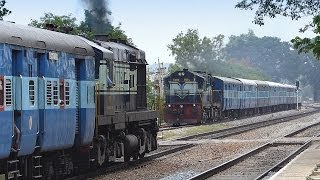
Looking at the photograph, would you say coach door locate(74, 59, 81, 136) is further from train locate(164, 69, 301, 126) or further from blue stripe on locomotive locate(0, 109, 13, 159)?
train locate(164, 69, 301, 126)

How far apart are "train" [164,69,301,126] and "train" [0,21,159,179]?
26.2m

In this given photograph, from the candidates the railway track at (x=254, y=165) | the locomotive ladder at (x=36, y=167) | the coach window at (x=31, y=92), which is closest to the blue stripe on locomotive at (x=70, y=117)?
the locomotive ladder at (x=36, y=167)

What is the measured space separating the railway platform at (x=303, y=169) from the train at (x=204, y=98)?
25.6 meters

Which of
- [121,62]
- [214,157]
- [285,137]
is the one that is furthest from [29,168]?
[285,137]

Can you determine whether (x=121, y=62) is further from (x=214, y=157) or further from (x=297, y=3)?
(x=297, y=3)

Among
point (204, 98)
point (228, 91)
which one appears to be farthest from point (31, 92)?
point (228, 91)

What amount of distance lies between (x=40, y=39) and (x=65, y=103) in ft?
5.81

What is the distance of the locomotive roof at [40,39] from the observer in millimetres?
13821

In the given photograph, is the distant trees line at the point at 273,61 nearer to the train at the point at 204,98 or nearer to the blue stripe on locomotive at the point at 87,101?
the train at the point at 204,98

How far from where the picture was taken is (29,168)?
15.1 metres

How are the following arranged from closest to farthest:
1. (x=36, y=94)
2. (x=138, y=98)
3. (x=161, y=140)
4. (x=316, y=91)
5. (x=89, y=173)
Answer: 1. (x=36, y=94)
2. (x=89, y=173)
3. (x=138, y=98)
4. (x=161, y=140)
5. (x=316, y=91)

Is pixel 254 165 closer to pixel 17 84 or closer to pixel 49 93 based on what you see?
pixel 49 93

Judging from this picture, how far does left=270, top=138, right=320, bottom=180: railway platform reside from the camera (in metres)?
16.8

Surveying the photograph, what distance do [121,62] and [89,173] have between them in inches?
160
